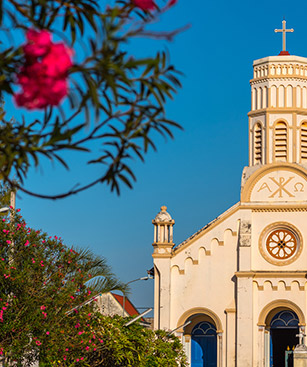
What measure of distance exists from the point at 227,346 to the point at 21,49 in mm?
41452

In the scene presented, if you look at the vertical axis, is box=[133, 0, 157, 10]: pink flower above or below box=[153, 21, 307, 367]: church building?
below

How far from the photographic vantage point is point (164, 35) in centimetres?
664

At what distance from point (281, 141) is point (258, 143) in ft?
4.31

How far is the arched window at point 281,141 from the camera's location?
48.4m

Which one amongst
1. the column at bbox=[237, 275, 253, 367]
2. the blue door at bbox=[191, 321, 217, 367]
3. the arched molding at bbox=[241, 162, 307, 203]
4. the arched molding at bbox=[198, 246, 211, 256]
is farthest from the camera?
the blue door at bbox=[191, 321, 217, 367]

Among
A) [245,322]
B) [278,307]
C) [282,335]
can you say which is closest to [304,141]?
[278,307]

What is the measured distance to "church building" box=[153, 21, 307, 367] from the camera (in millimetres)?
46562

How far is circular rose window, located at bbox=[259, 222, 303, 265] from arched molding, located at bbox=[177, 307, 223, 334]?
3964mm

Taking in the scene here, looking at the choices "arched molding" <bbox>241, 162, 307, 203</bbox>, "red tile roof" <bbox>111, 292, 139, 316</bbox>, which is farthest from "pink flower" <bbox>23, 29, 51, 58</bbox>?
"red tile roof" <bbox>111, 292, 139, 316</bbox>

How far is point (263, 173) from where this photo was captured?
4788 cm

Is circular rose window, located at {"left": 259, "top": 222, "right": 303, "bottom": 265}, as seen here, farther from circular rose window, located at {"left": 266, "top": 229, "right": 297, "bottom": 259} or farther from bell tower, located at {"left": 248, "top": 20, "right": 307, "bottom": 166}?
bell tower, located at {"left": 248, "top": 20, "right": 307, "bottom": 166}

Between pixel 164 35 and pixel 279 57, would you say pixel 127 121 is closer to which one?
pixel 164 35

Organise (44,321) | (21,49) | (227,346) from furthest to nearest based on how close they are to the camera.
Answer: (227,346) → (44,321) → (21,49)

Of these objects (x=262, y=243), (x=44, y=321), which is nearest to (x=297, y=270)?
(x=262, y=243)
